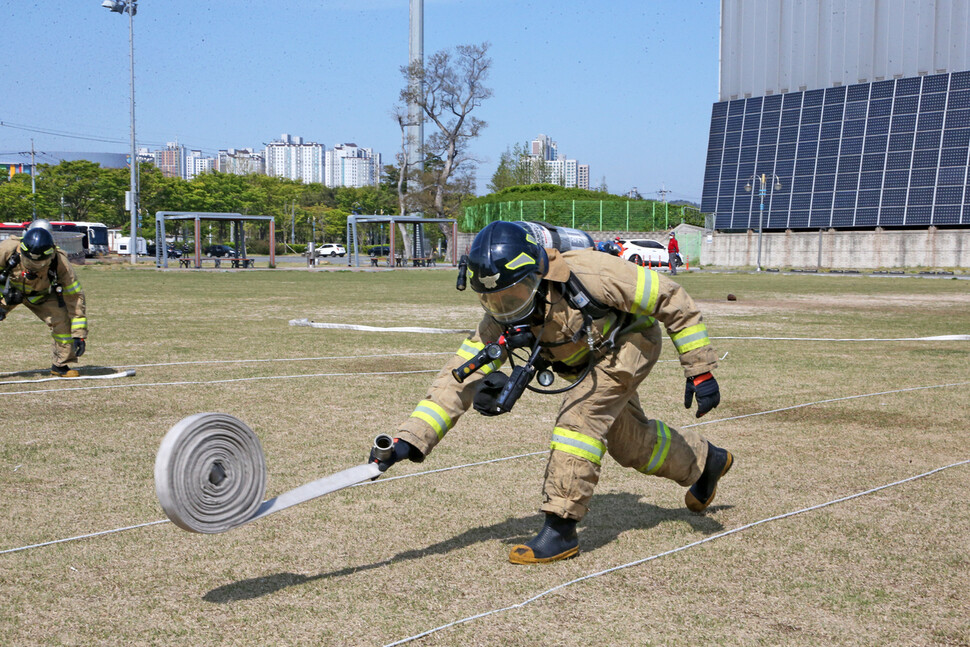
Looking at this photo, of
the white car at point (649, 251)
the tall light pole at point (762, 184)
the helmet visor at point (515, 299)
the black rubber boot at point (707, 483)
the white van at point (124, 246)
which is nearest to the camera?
the helmet visor at point (515, 299)

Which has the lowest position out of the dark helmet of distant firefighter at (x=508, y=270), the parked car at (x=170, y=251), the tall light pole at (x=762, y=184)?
the parked car at (x=170, y=251)

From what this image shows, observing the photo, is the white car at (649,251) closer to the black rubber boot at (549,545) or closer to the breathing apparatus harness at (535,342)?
the breathing apparatus harness at (535,342)

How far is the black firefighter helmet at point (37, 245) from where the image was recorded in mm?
10181

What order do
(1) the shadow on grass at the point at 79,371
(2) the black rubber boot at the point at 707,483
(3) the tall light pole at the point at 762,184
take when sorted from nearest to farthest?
(2) the black rubber boot at the point at 707,483 → (1) the shadow on grass at the point at 79,371 → (3) the tall light pole at the point at 762,184

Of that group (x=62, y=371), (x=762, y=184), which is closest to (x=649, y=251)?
(x=762, y=184)

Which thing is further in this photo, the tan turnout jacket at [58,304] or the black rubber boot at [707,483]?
the tan turnout jacket at [58,304]

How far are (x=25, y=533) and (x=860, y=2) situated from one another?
223ft

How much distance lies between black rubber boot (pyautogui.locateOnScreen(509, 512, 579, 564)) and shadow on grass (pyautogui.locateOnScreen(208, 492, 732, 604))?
0.29 m

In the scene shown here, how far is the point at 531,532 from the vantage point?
5430 millimetres

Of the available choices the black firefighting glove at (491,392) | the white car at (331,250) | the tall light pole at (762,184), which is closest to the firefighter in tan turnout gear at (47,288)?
the black firefighting glove at (491,392)

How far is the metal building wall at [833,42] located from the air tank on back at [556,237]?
6210 cm

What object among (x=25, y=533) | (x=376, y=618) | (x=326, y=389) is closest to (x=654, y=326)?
(x=376, y=618)

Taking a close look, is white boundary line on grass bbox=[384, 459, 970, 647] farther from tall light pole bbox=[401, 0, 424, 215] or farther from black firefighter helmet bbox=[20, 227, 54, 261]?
tall light pole bbox=[401, 0, 424, 215]

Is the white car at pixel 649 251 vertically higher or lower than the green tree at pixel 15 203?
lower
